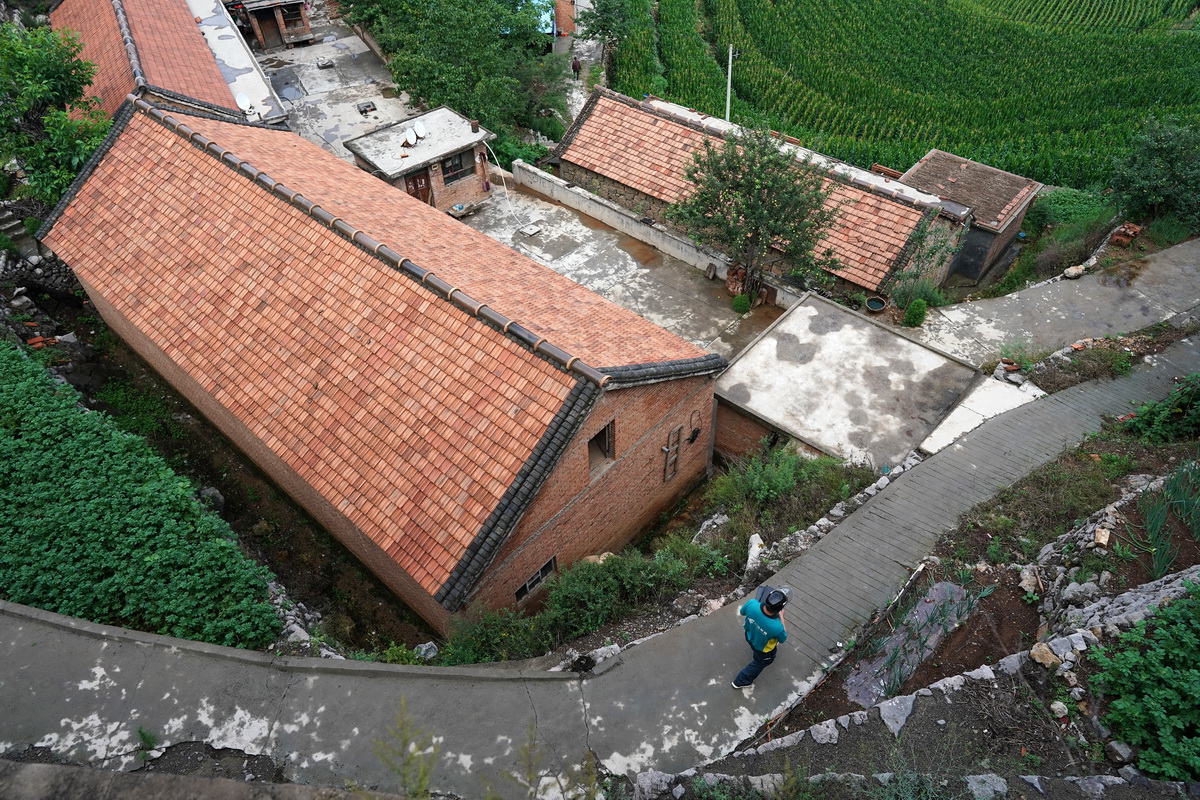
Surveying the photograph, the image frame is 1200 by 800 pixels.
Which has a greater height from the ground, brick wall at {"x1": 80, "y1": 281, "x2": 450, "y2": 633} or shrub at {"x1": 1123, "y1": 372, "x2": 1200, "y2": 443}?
shrub at {"x1": 1123, "y1": 372, "x2": 1200, "y2": 443}

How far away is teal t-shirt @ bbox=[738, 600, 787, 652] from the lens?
9469 millimetres

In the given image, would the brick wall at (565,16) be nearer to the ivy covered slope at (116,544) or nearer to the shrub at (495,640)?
the ivy covered slope at (116,544)

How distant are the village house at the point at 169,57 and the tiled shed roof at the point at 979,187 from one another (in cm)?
2261

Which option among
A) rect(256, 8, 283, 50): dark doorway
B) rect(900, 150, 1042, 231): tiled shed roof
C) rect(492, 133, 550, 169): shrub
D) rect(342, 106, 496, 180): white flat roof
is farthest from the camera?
rect(256, 8, 283, 50): dark doorway

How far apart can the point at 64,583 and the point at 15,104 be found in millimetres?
14908

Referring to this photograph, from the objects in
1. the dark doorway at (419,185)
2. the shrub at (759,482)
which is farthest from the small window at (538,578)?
the dark doorway at (419,185)

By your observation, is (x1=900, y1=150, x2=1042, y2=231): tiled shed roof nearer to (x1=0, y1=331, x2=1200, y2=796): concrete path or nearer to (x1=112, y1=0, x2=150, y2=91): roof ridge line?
(x1=0, y1=331, x2=1200, y2=796): concrete path

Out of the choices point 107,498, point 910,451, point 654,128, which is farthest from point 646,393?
point 654,128

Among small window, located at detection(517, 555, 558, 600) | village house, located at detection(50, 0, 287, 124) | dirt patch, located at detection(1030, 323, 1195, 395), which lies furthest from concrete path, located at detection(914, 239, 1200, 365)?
village house, located at detection(50, 0, 287, 124)

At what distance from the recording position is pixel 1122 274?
19.9 metres

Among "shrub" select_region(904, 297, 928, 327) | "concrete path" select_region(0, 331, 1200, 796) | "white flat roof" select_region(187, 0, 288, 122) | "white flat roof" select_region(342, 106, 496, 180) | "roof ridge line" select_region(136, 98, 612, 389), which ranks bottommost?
"shrub" select_region(904, 297, 928, 327)

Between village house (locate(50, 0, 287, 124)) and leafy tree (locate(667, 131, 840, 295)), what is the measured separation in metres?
14.5

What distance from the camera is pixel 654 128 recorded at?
24984 mm

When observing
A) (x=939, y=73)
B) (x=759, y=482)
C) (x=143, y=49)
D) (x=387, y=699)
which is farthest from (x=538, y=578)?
(x=939, y=73)
